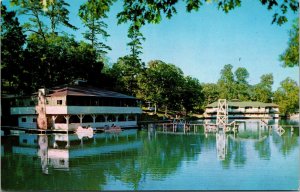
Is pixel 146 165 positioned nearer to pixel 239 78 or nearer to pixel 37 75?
pixel 239 78

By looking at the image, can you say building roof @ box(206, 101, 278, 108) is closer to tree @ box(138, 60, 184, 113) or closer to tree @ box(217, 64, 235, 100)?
tree @ box(217, 64, 235, 100)

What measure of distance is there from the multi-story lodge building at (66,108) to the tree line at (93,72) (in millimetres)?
1231

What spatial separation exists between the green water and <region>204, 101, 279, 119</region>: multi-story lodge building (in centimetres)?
1432

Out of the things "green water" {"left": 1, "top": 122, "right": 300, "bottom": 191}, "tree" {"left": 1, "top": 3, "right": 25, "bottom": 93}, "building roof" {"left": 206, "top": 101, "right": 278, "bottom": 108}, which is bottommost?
"green water" {"left": 1, "top": 122, "right": 300, "bottom": 191}

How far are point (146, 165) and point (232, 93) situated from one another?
18403mm

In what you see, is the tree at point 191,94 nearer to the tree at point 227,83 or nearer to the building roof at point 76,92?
the tree at point 227,83

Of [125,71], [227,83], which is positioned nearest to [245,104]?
[227,83]

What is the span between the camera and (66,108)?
2430cm

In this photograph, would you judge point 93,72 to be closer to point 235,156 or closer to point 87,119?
point 87,119

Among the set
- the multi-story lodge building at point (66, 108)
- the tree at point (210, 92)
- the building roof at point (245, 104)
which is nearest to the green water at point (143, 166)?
the multi-story lodge building at point (66, 108)

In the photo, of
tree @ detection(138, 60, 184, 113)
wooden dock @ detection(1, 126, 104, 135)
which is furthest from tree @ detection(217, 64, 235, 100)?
wooden dock @ detection(1, 126, 104, 135)

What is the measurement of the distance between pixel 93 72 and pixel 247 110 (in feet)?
57.1

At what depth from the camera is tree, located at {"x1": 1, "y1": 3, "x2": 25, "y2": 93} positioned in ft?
73.9

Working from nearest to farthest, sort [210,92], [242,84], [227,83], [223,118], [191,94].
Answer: [227,83]
[242,84]
[223,118]
[210,92]
[191,94]
